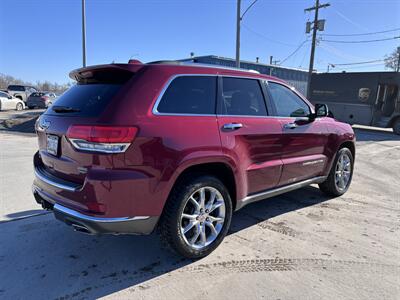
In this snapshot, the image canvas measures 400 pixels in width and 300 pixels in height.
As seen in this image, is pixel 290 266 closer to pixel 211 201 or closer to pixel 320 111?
pixel 211 201

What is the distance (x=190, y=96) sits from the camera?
307 centimetres

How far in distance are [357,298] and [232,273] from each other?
1.06 metres

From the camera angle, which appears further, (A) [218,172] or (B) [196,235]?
(A) [218,172]

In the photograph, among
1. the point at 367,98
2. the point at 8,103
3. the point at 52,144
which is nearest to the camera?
the point at 52,144

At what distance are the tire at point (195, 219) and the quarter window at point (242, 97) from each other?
0.82 metres

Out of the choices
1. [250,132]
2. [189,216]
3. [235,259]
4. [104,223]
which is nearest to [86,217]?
[104,223]

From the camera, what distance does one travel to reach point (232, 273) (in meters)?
2.96

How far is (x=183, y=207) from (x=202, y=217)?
13.7 inches

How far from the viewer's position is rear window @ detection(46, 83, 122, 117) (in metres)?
2.69

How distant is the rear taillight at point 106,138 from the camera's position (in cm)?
249

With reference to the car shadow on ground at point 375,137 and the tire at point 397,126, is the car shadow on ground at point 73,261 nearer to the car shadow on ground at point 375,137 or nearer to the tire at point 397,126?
the car shadow on ground at point 375,137

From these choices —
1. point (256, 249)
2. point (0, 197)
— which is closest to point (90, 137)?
point (256, 249)

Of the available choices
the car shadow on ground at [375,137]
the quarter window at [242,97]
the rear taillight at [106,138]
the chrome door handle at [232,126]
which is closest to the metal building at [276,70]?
the car shadow on ground at [375,137]

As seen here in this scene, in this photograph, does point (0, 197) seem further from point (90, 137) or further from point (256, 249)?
point (256, 249)
